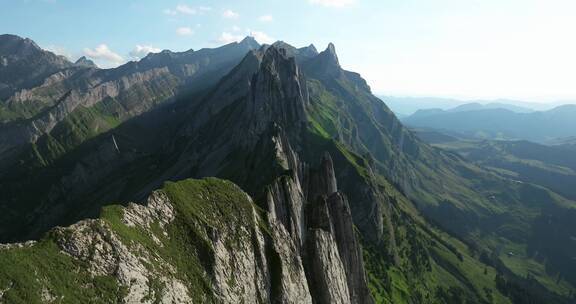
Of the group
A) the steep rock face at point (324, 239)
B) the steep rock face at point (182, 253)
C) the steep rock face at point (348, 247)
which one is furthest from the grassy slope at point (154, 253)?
the steep rock face at point (348, 247)

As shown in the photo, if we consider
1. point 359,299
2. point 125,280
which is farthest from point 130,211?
point 359,299

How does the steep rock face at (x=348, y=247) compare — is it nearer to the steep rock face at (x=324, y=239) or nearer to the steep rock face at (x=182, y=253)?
the steep rock face at (x=324, y=239)

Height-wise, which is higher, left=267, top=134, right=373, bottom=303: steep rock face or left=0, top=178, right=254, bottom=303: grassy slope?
left=0, top=178, right=254, bottom=303: grassy slope

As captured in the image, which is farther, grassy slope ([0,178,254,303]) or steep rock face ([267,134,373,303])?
steep rock face ([267,134,373,303])

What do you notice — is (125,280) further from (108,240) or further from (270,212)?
(270,212)

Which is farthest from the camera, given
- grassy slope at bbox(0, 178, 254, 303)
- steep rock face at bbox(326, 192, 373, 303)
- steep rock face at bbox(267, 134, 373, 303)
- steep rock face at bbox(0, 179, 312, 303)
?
steep rock face at bbox(326, 192, 373, 303)

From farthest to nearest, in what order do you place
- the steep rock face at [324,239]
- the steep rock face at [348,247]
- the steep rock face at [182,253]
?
the steep rock face at [348,247] < the steep rock face at [324,239] < the steep rock face at [182,253]

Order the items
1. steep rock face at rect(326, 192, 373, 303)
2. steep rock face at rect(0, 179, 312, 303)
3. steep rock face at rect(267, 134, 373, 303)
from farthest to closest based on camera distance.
A: 1. steep rock face at rect(326, 192, 373, 303)
2. steep rock face at rect(267, 134, 373, 303)
3. steep rock face at rect(0, 179, 312, 303)

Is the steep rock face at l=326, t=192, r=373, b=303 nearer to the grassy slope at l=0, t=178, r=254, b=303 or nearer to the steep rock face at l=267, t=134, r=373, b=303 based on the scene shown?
the steep rock face at l=267, t=134, r=373, b=303

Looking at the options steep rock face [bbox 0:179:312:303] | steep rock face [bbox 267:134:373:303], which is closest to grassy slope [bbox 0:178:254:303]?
steep rock face [bbox 0:179:312:303]

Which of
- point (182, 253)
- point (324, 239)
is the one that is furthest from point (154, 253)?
point (324, 239)

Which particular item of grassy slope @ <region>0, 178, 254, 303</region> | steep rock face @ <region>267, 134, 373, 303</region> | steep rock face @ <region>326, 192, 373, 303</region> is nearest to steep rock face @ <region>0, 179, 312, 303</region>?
grassy slope @ <region>0, 178, 254, 303</region>
